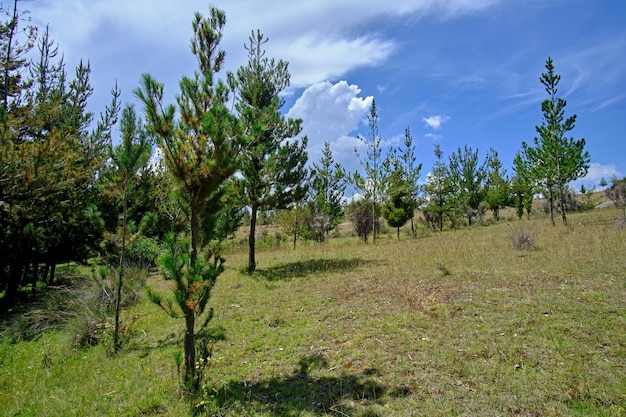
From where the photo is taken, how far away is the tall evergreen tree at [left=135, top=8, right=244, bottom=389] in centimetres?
353

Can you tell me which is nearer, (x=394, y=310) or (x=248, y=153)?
(x=394, y=310)

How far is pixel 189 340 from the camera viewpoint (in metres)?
3.75

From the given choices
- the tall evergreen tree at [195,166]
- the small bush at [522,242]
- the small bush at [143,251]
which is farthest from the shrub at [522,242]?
the small bush at [143,251]

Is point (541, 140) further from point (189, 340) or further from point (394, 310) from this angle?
point (189, 340)

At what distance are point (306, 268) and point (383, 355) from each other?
6.76 m

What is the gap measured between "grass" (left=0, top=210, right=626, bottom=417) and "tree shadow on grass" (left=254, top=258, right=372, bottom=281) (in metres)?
2.14

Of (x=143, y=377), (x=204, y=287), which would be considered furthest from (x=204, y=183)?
(x=143, y=377)

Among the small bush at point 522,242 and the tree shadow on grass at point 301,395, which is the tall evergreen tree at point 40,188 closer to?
the tree shadow on grass at point 301,395

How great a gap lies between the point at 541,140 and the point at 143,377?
70.4ft

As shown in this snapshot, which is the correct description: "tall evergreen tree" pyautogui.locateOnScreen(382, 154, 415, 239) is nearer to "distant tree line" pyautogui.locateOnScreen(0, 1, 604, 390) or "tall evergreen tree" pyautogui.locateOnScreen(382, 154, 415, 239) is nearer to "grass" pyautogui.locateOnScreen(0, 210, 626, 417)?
"distant tree line" pyautogui.locateOnScreen(0, 1, 604, 390)

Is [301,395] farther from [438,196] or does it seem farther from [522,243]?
[438,196]

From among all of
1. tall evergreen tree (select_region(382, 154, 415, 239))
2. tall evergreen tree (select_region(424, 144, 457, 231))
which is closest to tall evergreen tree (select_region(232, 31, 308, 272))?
tall evergreen tree (select_region(382, 154, 415, 239))

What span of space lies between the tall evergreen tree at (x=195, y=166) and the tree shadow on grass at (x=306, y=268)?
6057mm

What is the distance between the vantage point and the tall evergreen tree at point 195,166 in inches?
139
